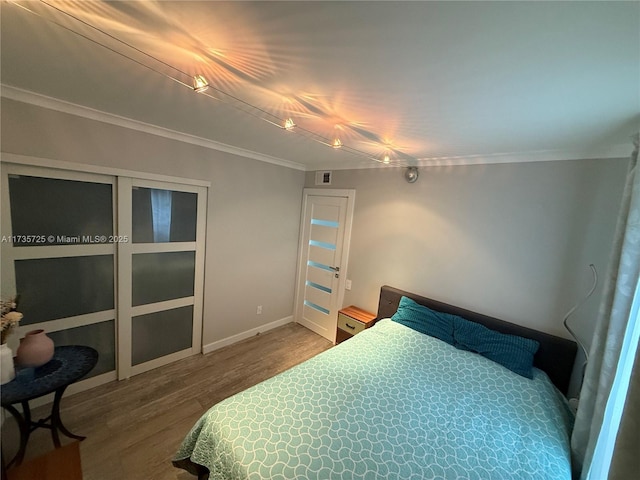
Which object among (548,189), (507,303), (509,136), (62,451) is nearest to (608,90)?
(509,136)

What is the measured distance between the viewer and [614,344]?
1.25 metres

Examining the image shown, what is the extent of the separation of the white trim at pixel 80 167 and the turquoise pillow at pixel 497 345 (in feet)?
9.76

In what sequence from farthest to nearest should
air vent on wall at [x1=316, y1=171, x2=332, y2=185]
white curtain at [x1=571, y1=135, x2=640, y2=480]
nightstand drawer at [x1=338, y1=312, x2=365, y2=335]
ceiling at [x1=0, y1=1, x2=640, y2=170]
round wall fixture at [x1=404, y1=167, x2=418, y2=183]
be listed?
air vent on wall at [x1=316, y1=171, x2=332, y2=185] → nightstand drawer at [x1=338, y1=312, x2=365, y2=335] → round wall fixture at [x1=404, y1=167, x2=418, y2=183] → white curtain at [x1=571, y1=135, x2=640, y2=480] → ceiling at [x1=0, y1=1, x2=640, y2=170]

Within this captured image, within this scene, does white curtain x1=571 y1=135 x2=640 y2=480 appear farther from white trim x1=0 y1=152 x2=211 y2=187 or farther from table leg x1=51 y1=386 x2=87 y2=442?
white trim x1=0 y1=152 x2=211 y2=187

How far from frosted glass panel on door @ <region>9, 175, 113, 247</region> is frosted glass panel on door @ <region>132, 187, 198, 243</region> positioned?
20 cm

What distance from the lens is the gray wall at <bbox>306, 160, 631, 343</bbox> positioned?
6.21ft

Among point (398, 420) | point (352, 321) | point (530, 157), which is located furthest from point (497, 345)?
point (530, 157)

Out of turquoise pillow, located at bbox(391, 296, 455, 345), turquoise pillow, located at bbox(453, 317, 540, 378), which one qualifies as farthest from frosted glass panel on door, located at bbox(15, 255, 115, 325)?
turquoise pillow, located at bbox(453, 317, 540, 378)

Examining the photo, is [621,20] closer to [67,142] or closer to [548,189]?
[548,189]

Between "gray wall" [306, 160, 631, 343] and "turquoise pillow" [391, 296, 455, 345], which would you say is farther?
"turquoise pillow" [391, 296, 455, 345]

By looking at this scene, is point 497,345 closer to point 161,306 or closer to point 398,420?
point 398,420

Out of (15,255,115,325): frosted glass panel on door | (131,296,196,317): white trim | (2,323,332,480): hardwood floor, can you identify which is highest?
(15,255,115,325): frosted glass panel on door

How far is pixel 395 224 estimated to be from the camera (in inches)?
114

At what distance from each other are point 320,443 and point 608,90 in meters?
2.10
